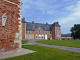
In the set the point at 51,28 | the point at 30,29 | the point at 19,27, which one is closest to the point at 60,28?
the point at 51,28

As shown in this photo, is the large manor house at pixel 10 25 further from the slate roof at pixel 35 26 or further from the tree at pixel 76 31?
the tree at pixel 76 31

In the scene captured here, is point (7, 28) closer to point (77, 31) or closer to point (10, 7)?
point (10, 7)

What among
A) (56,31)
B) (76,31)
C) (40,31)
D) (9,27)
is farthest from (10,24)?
(76,31)

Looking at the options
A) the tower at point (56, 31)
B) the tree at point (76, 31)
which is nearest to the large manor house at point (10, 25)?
the tower at point (56, 31)

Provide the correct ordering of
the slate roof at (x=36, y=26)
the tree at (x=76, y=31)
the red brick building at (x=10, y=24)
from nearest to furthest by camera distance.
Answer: the red brick building at (x=10, y=24)
the slate roof at (x=36, y=26)
the tree at (x=76, y=31)

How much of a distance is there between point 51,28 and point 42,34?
7426 millimetres

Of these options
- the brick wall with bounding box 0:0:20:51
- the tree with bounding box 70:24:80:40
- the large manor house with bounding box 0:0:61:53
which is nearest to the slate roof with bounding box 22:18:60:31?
the tree with bounding box 70:24:80:40

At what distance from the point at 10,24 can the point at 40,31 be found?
128 feet

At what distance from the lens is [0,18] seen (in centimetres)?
609

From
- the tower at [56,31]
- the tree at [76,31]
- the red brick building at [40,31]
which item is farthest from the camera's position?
the tree at [76,31]

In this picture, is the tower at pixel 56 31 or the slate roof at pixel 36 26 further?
the tower at pixel 56 31

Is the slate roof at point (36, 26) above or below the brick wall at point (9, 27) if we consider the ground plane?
above

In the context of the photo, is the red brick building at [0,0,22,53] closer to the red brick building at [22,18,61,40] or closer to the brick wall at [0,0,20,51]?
the brick wall at [0,0,20,51]

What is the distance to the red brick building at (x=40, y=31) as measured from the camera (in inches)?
1673
